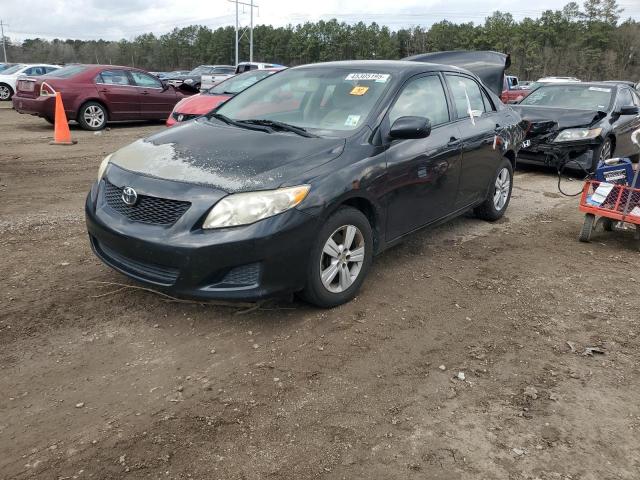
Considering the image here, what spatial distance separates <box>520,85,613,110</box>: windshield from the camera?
353 inches

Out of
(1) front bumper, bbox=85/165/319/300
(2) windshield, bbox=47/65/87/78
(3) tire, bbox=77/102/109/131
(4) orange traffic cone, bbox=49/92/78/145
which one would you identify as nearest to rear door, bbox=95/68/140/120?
(3) tire, bbox=77/102/109/131

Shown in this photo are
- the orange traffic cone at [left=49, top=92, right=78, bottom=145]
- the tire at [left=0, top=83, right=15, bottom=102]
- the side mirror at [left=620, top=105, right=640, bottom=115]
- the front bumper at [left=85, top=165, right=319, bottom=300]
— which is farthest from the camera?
the tire at [left=0, top=83, right=15, bottom=102]

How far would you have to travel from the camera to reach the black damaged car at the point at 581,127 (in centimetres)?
833

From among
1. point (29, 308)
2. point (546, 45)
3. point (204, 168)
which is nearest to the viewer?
point (204, 168)

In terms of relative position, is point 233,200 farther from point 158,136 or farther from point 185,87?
point 185,87

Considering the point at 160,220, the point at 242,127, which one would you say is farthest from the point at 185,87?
the point at 160,220

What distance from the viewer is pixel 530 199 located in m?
7.32

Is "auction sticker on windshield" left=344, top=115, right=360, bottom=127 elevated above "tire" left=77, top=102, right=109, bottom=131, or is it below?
above

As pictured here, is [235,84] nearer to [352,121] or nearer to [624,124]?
[352,121]

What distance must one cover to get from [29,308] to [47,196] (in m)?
3.22

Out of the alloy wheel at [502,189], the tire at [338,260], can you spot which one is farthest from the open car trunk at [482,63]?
the tire at [338,260]

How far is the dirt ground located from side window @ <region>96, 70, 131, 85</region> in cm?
811

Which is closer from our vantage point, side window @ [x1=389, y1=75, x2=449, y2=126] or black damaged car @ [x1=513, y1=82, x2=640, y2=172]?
side window @ [x1=389, y1=75, x2=449, y2=126]

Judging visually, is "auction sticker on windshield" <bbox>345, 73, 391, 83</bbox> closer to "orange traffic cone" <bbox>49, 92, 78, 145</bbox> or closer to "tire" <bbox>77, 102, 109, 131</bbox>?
"orange traffic cone" <bbox>49, 92, 78, 145</bbox>
